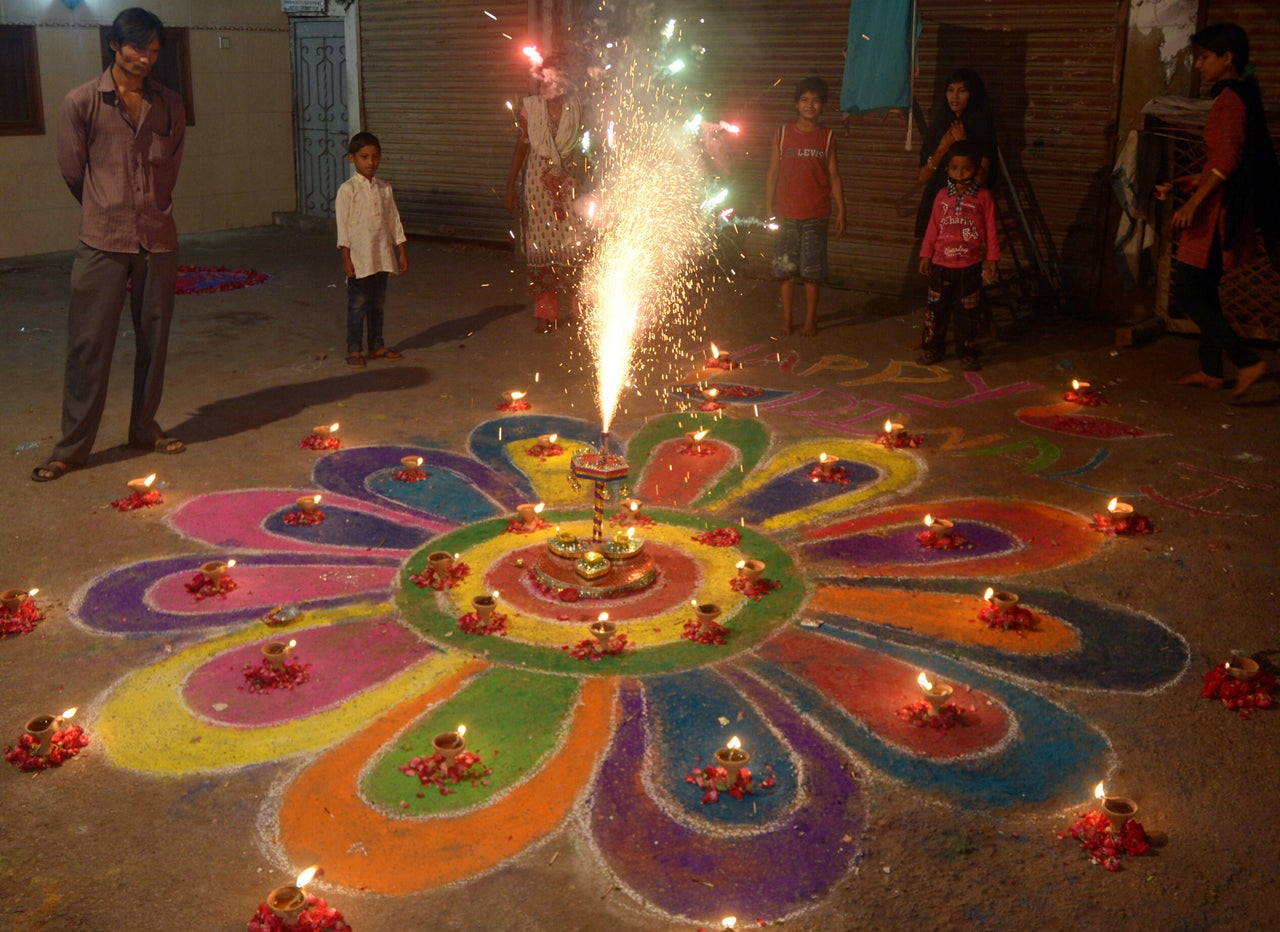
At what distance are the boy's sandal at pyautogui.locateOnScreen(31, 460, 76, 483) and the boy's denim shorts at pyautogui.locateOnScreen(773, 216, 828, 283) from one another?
21.0ft

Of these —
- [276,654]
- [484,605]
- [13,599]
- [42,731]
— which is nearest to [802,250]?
[484,605]

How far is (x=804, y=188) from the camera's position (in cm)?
1065

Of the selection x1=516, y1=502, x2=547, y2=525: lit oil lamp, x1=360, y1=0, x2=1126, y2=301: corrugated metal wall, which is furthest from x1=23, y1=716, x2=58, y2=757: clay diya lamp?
x1=360, y1=0, x2=1126, y2=301: corrugated metal wall

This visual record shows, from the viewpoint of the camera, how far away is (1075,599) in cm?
590

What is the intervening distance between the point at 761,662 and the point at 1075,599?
1776 millimetres

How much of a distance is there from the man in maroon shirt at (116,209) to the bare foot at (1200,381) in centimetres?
778

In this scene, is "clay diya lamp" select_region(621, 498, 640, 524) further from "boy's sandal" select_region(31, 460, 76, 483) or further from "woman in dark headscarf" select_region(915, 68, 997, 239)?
"woman in dark headscarf" select_region(915, 68, 997, 239)

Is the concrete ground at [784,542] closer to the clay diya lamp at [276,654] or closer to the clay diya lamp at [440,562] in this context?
the clay diya lamp at [276,654]

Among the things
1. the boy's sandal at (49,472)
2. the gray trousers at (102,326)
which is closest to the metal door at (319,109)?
the gray trousers at (102,326)

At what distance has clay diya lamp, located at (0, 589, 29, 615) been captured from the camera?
543 centimetres

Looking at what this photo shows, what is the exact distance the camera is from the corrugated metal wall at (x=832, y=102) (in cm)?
1177

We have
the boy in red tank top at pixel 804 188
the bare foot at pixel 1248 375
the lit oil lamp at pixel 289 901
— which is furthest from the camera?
the boy in red tank top at pixel 804 188

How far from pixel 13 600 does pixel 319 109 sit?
1492 cm

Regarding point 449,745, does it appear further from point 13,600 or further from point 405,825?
point 13,600
